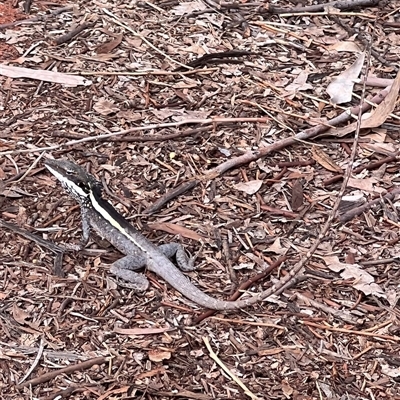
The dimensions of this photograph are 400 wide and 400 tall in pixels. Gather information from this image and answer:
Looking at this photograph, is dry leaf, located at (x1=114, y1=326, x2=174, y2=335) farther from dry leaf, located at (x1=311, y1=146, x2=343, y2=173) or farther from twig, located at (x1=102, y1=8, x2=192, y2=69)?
twig, located at (x1=102, y1=8, x2=192, y2=69)

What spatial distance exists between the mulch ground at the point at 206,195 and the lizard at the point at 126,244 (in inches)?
3.8

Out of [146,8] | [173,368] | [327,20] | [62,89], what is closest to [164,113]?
[62,89]

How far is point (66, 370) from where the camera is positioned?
13.9 feet

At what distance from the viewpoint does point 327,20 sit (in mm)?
6965

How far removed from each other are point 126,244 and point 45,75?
6.73 ft

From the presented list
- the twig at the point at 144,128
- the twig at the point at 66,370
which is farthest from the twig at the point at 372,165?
the twig at the point at 66,370

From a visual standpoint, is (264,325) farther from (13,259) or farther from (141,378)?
(13,259)

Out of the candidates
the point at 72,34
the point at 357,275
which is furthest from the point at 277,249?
the point at 72,34

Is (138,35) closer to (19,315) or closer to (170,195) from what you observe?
(170,195)

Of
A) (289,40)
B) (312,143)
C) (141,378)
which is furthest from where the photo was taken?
(289,40)

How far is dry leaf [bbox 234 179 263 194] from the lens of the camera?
5.40 metres

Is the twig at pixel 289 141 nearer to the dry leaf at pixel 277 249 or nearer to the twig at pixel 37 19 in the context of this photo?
the dry leaf at pixel 277 249

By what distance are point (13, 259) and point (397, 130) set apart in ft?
10.0

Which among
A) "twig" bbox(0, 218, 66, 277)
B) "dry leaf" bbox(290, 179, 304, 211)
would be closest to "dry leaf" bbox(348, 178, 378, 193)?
"dry leaf" bbox(290, 179, 304, 211)
